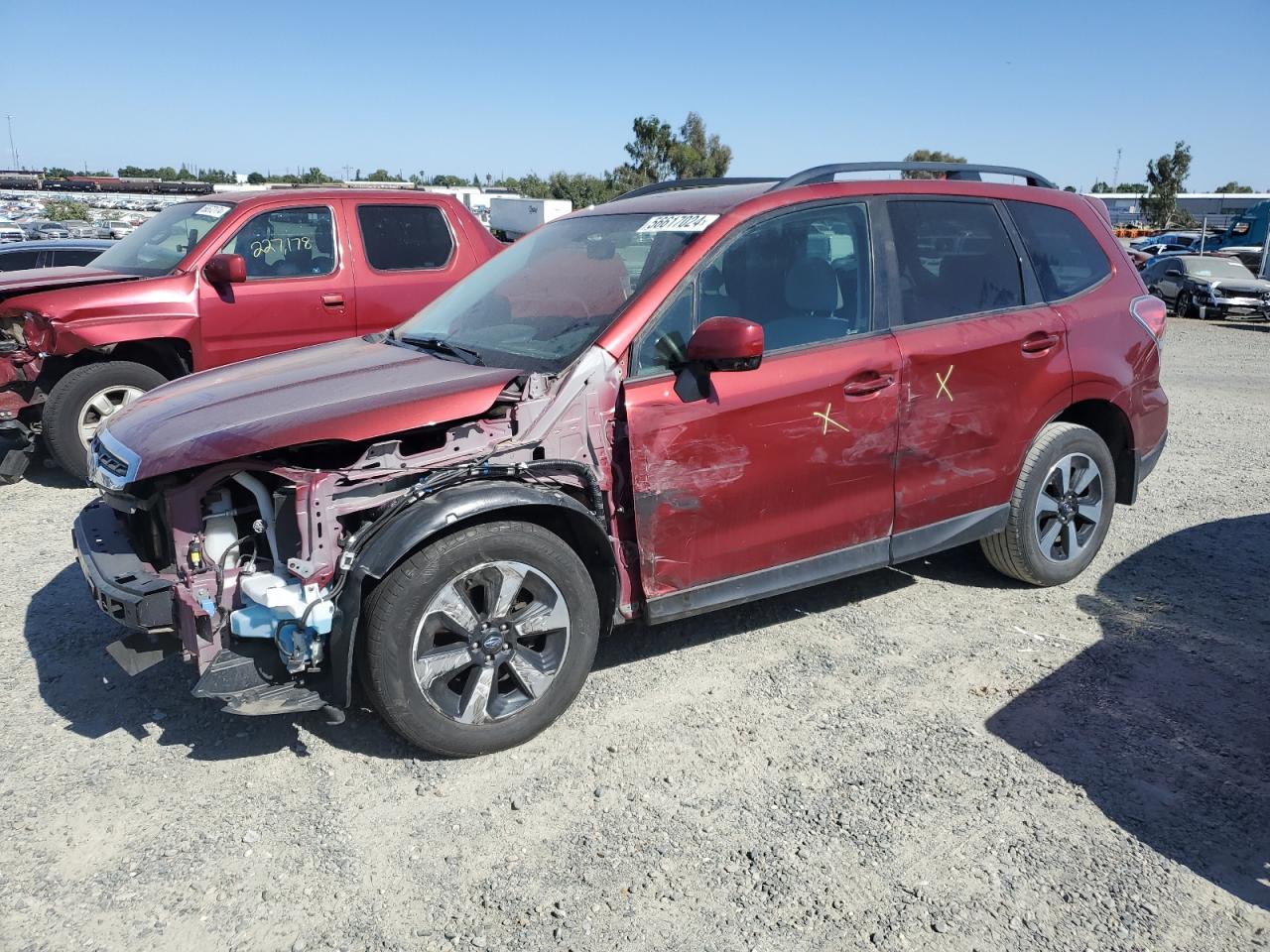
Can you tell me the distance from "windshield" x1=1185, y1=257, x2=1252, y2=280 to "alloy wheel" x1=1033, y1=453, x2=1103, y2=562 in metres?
18.8

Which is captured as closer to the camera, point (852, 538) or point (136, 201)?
point (852, 538)

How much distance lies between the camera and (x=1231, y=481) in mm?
6844

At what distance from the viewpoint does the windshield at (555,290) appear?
145 inches

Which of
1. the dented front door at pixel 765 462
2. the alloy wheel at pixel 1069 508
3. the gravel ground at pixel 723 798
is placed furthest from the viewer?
the alloy wheel at pixel 1069 508

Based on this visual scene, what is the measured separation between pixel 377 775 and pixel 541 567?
90cm

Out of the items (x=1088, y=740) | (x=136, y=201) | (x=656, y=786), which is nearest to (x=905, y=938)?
(x=656, y=786)

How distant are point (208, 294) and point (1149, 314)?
5.93 meters

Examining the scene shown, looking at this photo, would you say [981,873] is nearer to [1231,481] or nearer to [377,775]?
[377,775]

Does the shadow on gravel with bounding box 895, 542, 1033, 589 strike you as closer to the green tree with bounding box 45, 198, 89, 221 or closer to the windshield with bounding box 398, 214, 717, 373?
the windshield with bounding box 398, 214, 717, 373

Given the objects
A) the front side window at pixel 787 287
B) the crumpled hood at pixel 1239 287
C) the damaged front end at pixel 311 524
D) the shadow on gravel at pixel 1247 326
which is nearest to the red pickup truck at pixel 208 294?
the damaged front end at pixel 311 524

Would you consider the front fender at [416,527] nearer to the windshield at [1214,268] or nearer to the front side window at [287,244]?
the front side window at [287,244]

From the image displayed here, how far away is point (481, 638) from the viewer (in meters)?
3.29

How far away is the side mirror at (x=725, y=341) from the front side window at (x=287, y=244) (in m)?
4.75

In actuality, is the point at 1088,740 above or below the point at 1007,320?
below
